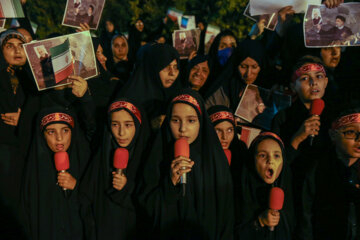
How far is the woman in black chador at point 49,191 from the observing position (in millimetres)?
3643

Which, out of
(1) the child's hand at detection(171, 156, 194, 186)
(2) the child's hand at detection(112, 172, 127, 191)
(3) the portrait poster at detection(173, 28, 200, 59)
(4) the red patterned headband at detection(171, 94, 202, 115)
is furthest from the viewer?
(3) the portrait poster at detection(173, 28, 200, 59)

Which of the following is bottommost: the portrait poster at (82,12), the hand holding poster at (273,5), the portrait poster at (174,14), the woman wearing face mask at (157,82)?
the woman wearing face mask at (157,82)

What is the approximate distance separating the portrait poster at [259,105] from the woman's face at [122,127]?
1.66 m

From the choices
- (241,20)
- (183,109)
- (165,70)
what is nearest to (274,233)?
(183,109)

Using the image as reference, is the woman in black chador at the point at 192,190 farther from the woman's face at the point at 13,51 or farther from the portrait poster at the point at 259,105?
the woman's face at the point at 13,51

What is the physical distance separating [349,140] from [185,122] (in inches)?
60.9


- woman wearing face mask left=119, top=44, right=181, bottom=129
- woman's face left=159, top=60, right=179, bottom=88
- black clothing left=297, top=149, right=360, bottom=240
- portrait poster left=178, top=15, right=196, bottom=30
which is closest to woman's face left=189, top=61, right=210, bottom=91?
woman wearing face mask left=119, top=44, right=181, bottom=129

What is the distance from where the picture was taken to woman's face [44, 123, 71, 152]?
11.9ft

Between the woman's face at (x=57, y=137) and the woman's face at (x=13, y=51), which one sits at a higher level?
the woman's face at (x=13, y=51)

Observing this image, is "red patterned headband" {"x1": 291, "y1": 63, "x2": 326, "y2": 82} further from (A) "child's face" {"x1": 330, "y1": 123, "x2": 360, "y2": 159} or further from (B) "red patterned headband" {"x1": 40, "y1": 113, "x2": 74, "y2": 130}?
(B) "red patterned headband" {"x1": 40, "y1": 113, "x2": 74, "y2": 130}

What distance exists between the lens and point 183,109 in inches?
130

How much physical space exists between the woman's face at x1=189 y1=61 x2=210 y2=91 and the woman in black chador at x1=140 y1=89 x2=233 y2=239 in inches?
80.0

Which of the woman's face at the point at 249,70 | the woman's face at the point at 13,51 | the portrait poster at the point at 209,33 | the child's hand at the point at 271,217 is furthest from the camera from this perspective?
the portrait poster at the point at 209,33

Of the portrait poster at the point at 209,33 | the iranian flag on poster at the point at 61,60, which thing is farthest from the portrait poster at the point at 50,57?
the portrait poster at the point at 209,33
